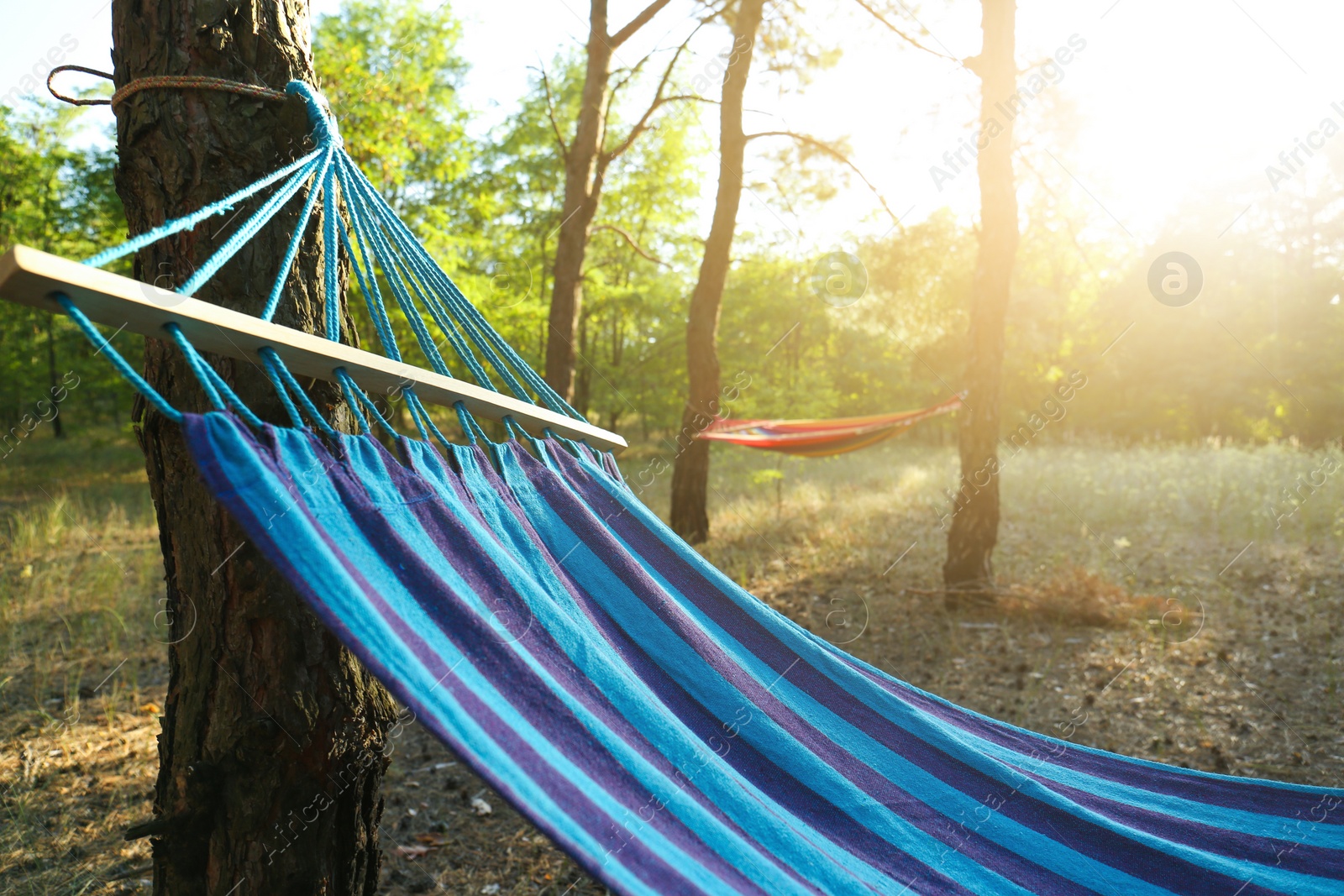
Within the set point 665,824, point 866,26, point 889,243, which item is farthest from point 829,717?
point 866,26

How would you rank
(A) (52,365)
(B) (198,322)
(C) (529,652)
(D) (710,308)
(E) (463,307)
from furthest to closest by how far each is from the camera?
(A) (52,365), (D) (710,308), (E) (463,307), (C) (529,652), (B) (198,322)

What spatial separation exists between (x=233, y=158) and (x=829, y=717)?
1.37 m

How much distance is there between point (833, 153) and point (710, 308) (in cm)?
148

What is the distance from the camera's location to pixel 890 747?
4.29ft

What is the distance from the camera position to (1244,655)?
10.7ft

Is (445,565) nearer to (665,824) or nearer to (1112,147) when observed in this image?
(665,824)

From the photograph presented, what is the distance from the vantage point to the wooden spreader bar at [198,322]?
28.9 inches

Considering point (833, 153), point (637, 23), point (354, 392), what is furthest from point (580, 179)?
point (354, 392)

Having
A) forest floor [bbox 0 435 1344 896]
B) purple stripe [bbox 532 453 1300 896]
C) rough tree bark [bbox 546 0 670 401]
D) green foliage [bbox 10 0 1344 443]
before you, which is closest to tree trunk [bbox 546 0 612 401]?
rough tree bark [bbox 546 0 670 401]

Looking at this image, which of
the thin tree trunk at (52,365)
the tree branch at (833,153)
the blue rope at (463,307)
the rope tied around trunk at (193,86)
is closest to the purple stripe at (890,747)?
the blue rope at (463,307)

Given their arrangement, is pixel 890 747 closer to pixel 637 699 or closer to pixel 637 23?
pixel 637 699

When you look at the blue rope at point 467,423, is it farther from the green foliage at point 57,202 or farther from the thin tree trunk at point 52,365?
the thin tree trunk at point 52,365

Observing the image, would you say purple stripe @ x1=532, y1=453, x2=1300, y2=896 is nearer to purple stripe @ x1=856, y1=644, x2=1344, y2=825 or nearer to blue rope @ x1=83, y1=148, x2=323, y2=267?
purple stripe @ x1=856, y1=644, x2=1344, y2=825

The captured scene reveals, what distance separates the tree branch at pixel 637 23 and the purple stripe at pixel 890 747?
4.11m
